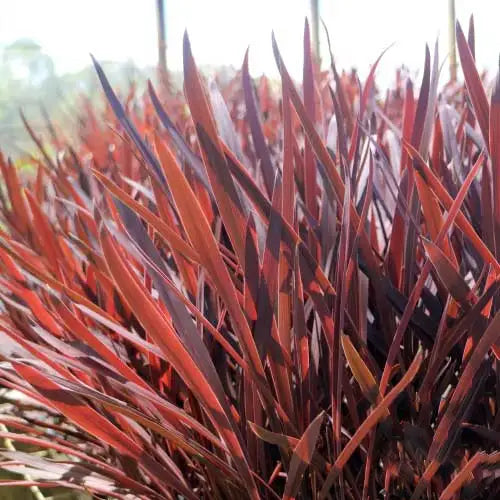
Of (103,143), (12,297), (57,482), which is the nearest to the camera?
(57,482)

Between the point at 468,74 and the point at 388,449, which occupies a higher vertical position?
the point at 468,74

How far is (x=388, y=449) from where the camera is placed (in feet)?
1.43

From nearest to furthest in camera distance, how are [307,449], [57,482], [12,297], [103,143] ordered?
[307,449] < [57,482] < [12,297] < [103,143]

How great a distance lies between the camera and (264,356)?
416mm

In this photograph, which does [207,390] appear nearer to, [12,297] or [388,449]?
[388,449]

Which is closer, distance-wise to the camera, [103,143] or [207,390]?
[207,390]

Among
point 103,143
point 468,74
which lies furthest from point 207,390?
point 103,143

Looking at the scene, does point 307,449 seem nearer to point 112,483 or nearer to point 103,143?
point 112,483

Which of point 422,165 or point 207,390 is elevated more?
point 422,165

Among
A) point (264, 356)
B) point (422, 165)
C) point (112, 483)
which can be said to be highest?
point (422, 165)

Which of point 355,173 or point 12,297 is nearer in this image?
point 355,173

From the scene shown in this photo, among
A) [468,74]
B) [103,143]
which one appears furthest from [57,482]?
[103,143]

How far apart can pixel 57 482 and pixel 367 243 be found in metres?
0.27

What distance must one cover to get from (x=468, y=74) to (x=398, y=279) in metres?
0.16
